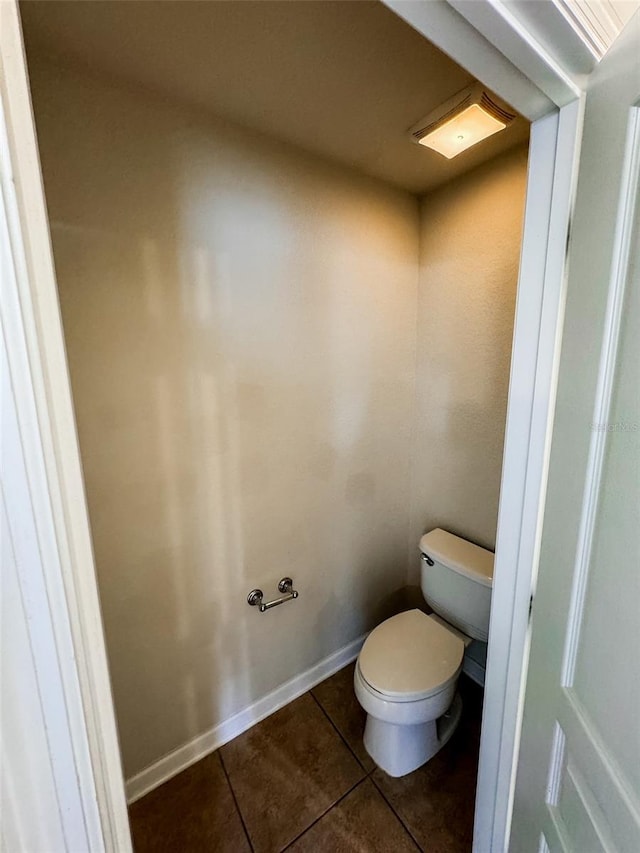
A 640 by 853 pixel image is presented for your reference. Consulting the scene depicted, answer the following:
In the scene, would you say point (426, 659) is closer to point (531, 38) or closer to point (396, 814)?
point (396, 814)

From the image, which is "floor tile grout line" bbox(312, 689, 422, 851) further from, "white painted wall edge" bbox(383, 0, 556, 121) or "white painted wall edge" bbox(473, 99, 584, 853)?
→ "white painted wall edge" bbox(383, 0, 556, 121)

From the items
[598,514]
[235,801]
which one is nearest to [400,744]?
[235,801]

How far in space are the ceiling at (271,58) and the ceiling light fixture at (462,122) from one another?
4 cm

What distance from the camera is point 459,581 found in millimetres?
1522

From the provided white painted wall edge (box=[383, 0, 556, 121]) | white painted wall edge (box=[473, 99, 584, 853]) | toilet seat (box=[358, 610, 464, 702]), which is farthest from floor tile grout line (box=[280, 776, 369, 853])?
white painted wall edge (box=[383, 0, 556, 121])

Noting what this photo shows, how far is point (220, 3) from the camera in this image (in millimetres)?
809

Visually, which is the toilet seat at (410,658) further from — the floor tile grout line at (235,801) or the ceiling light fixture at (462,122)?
the ceiling light fixture at (462,122)

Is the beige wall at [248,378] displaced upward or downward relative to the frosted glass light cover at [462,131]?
downward

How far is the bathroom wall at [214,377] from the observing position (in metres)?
1.04

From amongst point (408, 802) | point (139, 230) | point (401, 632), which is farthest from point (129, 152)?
point (408, 802)

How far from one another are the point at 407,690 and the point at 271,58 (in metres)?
2.00

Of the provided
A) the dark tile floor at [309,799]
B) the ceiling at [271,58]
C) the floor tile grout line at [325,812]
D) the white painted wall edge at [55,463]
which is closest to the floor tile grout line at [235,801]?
the dark tile floor at [309,799]

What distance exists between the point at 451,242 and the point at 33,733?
1933mm

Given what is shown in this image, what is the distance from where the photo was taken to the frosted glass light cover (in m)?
1.15
